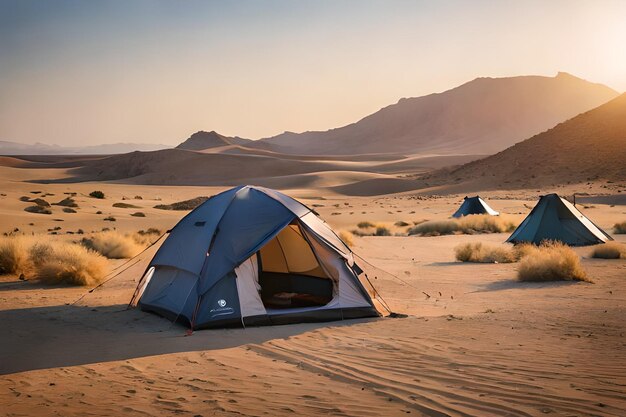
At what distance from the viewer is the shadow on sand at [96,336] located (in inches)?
322

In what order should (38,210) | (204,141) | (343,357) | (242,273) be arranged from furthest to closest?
(204,141) → (38,210) → (242,273) → (343,357)

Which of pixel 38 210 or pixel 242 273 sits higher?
pixel 242 273

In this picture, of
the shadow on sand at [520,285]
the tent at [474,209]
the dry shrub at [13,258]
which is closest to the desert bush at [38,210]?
the dry shrub at [13,258]

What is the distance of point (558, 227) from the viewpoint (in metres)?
20.0

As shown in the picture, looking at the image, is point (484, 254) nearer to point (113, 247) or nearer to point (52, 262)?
point (113, 247)

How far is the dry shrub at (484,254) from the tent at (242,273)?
7.35m

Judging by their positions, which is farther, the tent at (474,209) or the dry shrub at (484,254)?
the tent at (474,209)

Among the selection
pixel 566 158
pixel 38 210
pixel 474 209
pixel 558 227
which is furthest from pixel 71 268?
pixel 566 158

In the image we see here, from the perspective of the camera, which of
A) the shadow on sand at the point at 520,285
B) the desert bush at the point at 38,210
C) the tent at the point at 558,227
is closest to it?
the shadow on sand at the point at 520,285

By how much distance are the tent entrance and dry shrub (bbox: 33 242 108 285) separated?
416 centimetres

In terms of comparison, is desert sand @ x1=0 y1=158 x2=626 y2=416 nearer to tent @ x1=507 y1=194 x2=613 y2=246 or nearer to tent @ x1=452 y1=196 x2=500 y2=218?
tent @ x1=507 y1=194 x2=613 y2=246

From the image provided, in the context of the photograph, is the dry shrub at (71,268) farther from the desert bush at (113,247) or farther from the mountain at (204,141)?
the mountain at (204,141)

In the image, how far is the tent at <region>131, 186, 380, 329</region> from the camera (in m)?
10.1

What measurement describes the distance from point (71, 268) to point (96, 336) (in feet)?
16.8
